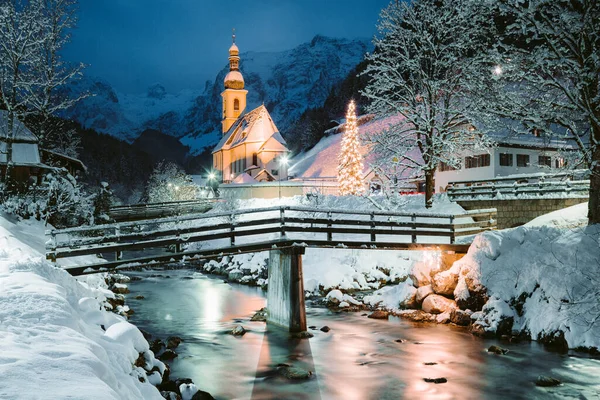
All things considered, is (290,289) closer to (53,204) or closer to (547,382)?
(547,382)

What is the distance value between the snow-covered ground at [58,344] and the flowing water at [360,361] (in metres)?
3.53

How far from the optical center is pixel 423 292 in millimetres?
20672

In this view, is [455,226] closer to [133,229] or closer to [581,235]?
[581,235]

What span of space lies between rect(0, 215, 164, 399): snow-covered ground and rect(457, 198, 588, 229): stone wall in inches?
778

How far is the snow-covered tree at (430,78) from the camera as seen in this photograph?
27.7 meters

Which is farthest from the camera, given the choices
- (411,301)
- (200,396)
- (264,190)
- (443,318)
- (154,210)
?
(264,190)

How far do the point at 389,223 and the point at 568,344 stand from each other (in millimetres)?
7640

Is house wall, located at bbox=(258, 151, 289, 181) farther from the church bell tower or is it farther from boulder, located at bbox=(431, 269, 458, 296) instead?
boulder, located at bbox=(431, 269, 458, 296)

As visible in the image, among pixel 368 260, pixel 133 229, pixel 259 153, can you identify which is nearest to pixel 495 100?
pixel 368 260

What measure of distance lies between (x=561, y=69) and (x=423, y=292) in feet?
32.1

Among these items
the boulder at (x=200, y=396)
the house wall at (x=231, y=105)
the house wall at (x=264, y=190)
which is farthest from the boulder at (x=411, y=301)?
the house wall at (x=231, y=105)

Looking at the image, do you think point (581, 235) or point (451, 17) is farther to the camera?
point (451, 17)

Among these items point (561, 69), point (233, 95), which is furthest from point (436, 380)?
point (233, 95)

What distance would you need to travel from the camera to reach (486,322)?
17641 millimetres
